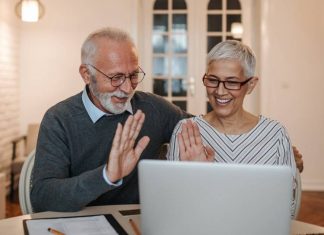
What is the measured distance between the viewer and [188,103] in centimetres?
536

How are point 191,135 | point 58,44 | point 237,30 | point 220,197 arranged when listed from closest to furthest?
point 220,197, point 191,135, point 58,44, point 237,30

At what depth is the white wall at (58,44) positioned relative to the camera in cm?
505

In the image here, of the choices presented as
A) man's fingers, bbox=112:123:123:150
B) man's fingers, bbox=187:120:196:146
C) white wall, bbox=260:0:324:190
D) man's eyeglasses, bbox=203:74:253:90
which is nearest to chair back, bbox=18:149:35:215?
man's fingers, bbox=112:123:123:150

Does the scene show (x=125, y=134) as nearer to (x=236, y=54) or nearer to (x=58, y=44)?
(x=236, y=54)

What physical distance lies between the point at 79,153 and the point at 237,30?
3915 mm

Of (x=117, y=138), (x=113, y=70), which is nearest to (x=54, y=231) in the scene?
(x=117, y=138)

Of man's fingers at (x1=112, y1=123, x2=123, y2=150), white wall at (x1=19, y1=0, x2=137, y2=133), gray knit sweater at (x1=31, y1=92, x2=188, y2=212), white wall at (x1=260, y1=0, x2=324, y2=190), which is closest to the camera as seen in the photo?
man's fingers at (x1=112, y1=123, x2=123, y2=150)

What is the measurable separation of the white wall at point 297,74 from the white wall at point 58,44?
1.51 m

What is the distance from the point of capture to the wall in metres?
4.43

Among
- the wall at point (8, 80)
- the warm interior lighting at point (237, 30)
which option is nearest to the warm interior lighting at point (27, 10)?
the wall at point (8, 80)

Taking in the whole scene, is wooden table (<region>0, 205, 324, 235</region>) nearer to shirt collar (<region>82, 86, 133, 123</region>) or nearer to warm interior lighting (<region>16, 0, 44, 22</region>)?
shirt collar (<region>82, 86, 133, 123</region>)

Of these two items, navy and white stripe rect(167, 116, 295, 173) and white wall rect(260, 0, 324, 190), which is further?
white wall rect(260, 0, 324, 190)

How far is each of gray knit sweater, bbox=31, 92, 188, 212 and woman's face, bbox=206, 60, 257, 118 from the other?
0.31 m

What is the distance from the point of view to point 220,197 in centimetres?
97
